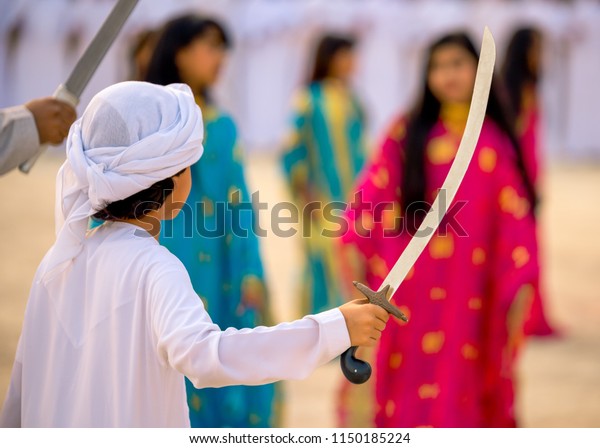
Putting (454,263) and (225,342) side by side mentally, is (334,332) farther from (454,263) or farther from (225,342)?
(454,263)

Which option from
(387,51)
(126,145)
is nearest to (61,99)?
(126,145)

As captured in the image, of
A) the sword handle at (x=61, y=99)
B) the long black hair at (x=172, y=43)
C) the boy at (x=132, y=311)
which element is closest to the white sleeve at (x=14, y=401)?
the boy at (x=132, y=311)

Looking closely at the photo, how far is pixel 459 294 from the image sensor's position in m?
3.79

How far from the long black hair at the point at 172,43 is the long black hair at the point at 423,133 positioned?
86 cm

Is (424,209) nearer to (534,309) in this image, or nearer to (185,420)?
(185,420)

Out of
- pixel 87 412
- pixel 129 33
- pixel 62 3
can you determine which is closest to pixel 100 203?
pixel 87 412

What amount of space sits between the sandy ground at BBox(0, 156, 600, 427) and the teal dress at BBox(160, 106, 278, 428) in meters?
0.86

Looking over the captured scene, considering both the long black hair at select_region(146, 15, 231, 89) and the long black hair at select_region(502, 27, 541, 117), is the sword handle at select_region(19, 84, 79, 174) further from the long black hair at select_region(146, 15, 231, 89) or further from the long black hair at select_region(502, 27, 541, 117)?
the long black hair at select_region(502, 27, 541, 117)

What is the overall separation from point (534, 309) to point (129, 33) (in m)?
9.54

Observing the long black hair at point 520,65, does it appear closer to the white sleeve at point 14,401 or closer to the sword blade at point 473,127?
the sword blade at point 473,127

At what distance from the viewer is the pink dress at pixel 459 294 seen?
377cm

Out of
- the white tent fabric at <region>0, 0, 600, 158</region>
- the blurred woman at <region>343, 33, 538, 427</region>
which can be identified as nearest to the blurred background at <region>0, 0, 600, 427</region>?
Answer: the white tent fabric at <region>0, 0, 600, 158</region>

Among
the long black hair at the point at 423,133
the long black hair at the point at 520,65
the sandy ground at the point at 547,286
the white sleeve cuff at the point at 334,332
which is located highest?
the long black hair at the point at 520,65

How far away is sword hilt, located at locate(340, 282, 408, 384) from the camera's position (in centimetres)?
198
